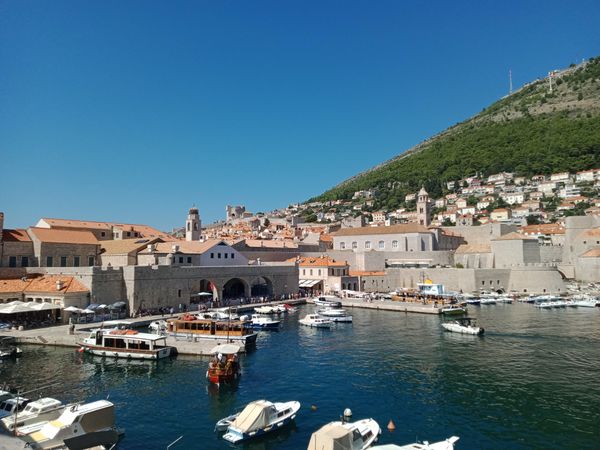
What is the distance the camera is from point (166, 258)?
125 feet

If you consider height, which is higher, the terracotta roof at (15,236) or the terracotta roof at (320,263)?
the terracotta roof at (15,236)

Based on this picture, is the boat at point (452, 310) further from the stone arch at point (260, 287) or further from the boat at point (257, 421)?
the boat at point (257, 421)

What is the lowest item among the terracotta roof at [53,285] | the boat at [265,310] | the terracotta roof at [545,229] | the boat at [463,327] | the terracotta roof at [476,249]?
the boat at [463,327]

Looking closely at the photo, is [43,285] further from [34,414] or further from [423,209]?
[423,209]

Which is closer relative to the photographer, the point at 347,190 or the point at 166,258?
the point at 166,258

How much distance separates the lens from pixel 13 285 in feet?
102

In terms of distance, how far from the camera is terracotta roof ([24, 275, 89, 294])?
30188 millimetres

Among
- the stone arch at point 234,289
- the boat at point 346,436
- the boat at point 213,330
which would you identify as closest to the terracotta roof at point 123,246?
the stone arch at point 234,289

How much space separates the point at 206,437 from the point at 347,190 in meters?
154

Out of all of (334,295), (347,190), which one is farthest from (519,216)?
(347,190)

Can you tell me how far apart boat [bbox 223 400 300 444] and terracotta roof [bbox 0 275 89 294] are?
21355 mm

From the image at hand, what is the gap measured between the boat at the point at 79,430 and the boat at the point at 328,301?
31097 mm

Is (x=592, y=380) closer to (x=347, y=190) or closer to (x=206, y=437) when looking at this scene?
(x=206, y=437)

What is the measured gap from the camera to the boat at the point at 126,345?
910 inches
